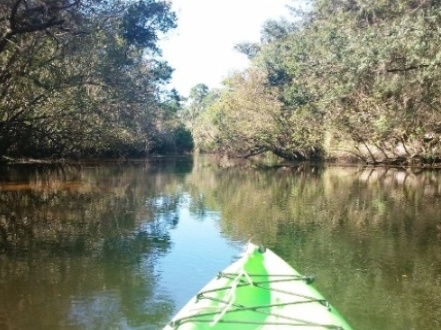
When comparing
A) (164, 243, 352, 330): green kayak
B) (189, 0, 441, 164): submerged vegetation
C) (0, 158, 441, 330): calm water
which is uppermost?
(189, 0, 441, 164): submerged vegetation

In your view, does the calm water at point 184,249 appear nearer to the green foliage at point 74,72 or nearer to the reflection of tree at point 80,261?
the reflection of tree at point 80,261

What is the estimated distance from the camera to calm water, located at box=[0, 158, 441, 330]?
646 cm

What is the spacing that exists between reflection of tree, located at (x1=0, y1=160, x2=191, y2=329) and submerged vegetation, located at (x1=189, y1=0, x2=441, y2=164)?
7086 mm

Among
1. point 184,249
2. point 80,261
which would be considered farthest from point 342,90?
point 80,261

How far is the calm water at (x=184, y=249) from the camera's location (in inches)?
254

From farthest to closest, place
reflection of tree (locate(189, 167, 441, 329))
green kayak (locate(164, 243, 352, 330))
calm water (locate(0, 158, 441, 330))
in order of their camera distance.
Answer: reflection of tree (locate(189, 167, 441, 329))
calm water (locate(0, 158, 441, 330))
green kayak (locate(164, 243, 352, 330))

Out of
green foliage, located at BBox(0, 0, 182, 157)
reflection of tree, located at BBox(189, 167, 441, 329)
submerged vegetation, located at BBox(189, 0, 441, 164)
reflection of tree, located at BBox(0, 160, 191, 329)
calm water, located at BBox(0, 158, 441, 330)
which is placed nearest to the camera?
reflection of tree, located at BBox(0, 160, 191, 329)

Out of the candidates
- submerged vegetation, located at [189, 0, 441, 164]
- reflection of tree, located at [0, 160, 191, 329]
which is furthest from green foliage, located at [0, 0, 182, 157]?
submerged vegetation, located at [189, 0, 441, 164]

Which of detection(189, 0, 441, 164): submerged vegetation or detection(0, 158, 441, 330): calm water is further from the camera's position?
detection(189, 0, 441, 164): submerged vegetation

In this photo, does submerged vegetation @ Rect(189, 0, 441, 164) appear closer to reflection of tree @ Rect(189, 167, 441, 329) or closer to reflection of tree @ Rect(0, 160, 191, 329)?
reflection of tree @ Rect(189, 167, 441, 329)

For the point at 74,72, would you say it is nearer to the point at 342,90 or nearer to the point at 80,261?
the point at 342,90

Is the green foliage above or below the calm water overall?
above

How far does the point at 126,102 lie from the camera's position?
31.7 metres

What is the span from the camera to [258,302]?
4859 mm
